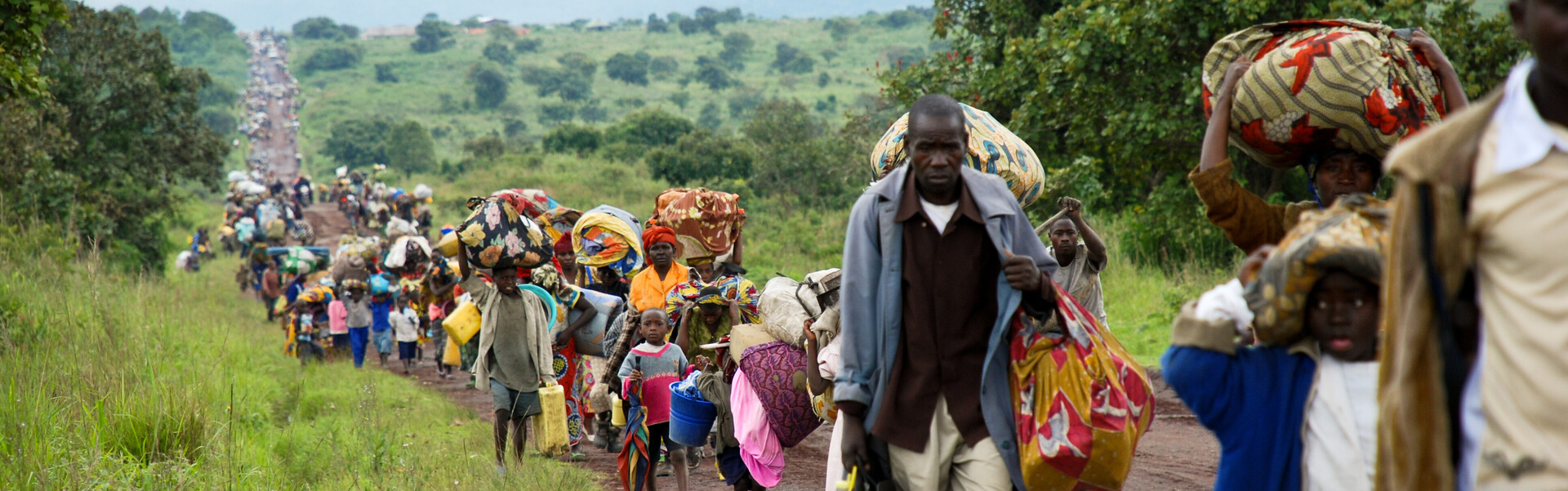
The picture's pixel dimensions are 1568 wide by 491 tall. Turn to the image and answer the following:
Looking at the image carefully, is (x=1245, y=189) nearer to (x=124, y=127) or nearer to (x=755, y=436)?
(x=755, y=436)

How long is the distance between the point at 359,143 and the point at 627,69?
35589 millimetres

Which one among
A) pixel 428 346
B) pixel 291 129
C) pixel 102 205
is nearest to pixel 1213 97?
pixel 428 346

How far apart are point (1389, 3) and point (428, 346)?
14.7 metres

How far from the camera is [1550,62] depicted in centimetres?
197

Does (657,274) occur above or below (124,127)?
above

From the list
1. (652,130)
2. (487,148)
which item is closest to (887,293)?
(652,130)

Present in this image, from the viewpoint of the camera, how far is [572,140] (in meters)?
48.1

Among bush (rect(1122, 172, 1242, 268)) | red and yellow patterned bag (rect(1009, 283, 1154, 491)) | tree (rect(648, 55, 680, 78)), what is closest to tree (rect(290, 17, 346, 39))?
tree (rect(648, 55, 680, 78))

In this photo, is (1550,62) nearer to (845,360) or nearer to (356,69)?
(845,360)

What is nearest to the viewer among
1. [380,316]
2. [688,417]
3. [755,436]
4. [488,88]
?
[755,436]

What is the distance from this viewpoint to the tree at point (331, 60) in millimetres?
112938

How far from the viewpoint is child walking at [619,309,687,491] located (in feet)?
22.6

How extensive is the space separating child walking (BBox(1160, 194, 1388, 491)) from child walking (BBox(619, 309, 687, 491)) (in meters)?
4.33

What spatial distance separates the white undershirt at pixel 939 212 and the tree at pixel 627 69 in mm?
96369
